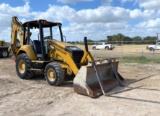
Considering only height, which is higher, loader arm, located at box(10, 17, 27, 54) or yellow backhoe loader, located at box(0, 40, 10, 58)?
loader arm, located at box(10, 17, 27, 54)

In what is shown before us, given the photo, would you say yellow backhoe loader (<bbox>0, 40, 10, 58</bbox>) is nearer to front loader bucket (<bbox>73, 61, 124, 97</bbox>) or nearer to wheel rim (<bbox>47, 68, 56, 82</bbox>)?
wheel rim (<bbox>47, 68, 56, 82</bbox>)

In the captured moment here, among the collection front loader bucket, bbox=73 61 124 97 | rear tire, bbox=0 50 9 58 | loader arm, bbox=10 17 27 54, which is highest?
loader arm, bbox=10 17 27 54

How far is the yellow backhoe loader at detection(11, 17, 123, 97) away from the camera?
830 cm

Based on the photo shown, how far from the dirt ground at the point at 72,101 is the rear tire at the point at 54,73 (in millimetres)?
232

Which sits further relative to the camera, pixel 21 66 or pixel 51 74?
pixel 21 66

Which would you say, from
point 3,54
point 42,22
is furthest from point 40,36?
point 3,54

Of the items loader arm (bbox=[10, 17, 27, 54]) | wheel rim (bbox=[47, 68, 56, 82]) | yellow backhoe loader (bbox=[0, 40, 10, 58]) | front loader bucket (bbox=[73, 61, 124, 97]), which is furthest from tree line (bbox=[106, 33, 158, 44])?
wheel rim (bbox=[47, 68, 56, 82])

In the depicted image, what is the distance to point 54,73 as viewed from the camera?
30.9 ft

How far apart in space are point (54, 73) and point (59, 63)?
0.58 meters

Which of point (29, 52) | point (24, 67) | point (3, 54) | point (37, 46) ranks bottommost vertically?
point (24, 67)

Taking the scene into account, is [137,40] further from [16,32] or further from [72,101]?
[72,101]

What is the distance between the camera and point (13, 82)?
33.7 ft

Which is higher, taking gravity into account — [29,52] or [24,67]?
[29,52]

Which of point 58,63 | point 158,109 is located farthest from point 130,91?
point 58,63
